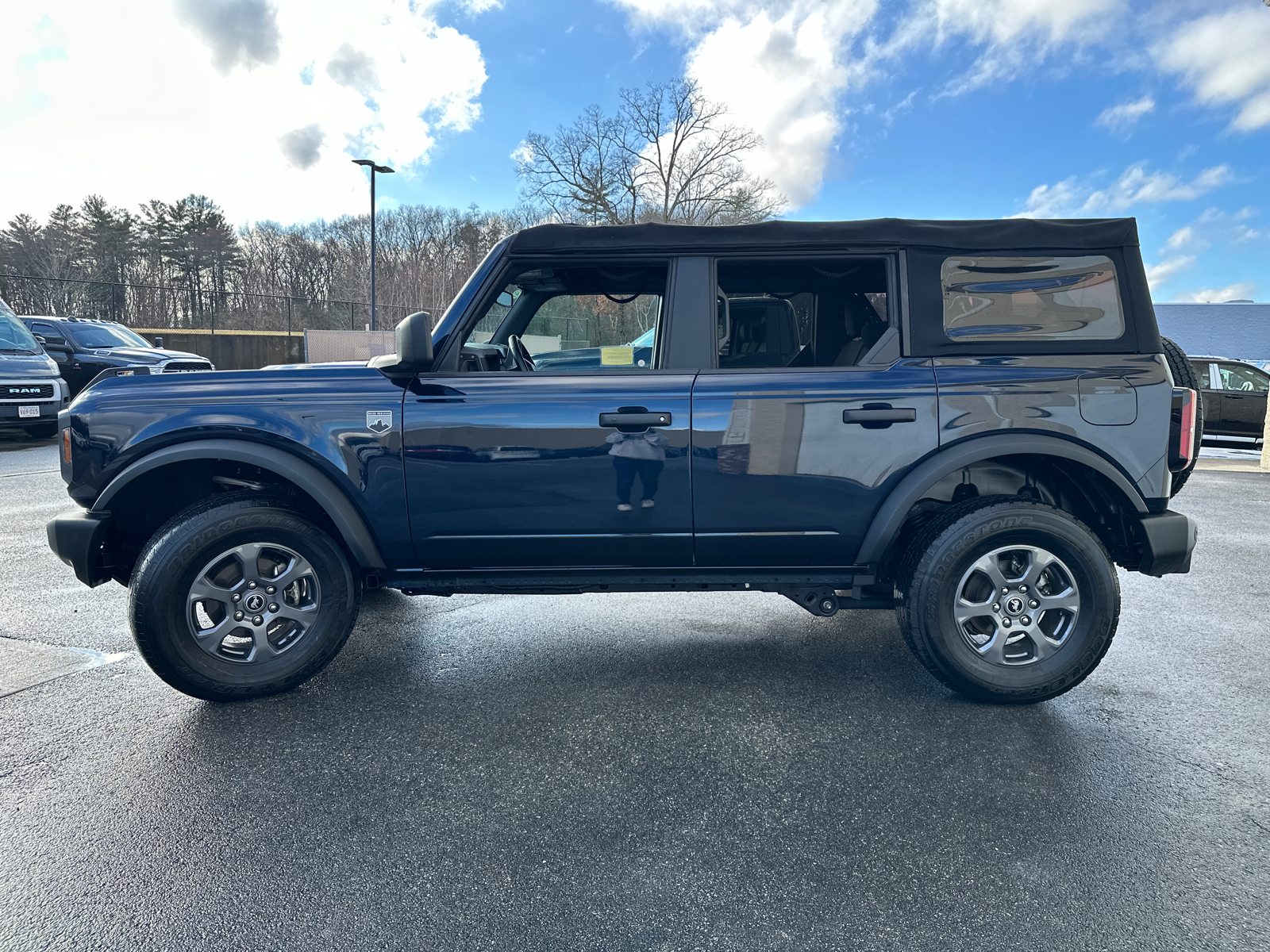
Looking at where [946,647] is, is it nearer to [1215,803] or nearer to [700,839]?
[1215,803]

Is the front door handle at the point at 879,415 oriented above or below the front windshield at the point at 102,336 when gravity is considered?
below

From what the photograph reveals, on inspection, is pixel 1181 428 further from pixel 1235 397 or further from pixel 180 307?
pixel 180 307

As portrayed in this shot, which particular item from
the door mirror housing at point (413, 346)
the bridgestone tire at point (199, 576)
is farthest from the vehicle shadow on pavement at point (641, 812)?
the door mirror housing at point (413, 346)

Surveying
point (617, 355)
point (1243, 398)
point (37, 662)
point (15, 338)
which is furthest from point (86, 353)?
point (1243, 398)

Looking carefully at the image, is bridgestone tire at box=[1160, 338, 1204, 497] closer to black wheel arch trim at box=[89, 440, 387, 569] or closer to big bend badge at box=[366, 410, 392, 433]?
big bend badge at box=[366, 410, 392, 433]

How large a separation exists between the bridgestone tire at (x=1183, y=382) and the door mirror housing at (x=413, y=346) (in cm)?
309

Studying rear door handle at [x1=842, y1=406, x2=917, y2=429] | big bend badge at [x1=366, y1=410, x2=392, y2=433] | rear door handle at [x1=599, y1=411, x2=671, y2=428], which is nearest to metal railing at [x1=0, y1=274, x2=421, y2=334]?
big bend badge at [x1=366, y1=410, x2=392, y2=433]

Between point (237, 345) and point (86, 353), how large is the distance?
2183 centimetres

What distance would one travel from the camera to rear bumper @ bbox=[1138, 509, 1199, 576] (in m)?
3.06

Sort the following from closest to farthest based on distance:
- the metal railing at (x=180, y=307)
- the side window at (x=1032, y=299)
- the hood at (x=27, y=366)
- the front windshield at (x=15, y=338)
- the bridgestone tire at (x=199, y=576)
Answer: the bridgestone tire at (x=199, y=576), the side window at (x=1032, y=299), the hood at (x=27, y=366), the front windshield at (x=15, y=338), the metal railing at (x=180, y=307)

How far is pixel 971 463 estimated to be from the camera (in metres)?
3.04

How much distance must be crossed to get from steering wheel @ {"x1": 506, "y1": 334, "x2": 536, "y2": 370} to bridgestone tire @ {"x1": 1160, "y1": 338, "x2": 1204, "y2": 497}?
278 cm

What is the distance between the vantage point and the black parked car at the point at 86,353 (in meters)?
13.5

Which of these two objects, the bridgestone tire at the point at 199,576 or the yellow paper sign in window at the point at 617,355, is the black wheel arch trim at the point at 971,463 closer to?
the yellow paper sign in window at the point at 617,355
